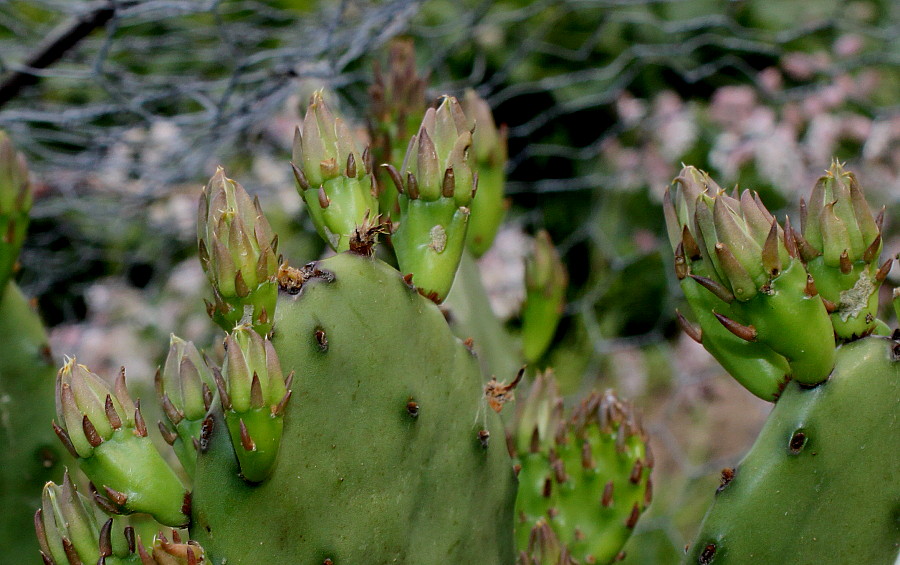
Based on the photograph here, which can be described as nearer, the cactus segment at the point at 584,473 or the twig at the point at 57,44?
the cactus segment at the point at 584,473

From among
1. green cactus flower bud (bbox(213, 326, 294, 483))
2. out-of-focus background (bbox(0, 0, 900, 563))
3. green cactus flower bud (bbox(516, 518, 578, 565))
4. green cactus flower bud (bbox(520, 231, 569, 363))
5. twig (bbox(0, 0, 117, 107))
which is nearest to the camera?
green cactus flower bud (bbox(213, 326, 294, 483))

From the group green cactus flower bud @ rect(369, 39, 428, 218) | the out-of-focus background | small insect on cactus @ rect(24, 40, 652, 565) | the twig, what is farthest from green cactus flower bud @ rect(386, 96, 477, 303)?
the out-of-focus background

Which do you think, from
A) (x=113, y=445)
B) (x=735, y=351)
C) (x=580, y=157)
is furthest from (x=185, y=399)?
(x=580, y=157)

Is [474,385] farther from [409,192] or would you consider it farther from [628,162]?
[628,162]

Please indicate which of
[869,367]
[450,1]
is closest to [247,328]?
[869,367]

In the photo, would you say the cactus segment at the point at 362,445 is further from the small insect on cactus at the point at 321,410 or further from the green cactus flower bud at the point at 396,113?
the green cactus flower bud at the point at 396,113

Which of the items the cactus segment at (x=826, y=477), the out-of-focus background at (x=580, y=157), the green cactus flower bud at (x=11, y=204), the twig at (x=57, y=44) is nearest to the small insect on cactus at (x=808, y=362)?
the cactus segment at (x=826, y=477)

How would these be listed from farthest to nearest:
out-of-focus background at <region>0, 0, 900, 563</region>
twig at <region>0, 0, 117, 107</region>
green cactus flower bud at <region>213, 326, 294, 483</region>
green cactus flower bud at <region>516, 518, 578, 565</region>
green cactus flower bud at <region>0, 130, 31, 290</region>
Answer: out-of-focus background at <region>0, 0, 900, 563</region> → twig at <region>0, 0, 117, 107</region> → green cactus flower bud at <region>0, 130, 31, 290</region> → green cactus flower bud at <region>516, 518, 578, 565</region> → green cactus flower bud at <region>213, 326, 294, 483</region>

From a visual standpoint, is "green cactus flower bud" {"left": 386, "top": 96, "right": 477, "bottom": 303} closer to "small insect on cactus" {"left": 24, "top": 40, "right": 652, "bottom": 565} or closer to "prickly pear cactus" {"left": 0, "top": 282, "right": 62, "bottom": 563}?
"small insect on cactus" {"left": 24, "top": 40, "right": 652, "bottom": 565}
